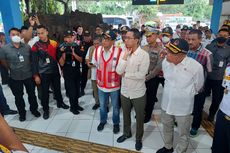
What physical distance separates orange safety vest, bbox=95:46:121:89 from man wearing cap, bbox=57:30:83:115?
0.77 metres

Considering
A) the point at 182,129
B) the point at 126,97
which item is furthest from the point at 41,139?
the point at 182,129

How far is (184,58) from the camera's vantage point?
2.16 meters

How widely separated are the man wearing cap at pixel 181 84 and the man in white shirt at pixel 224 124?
0.35 meters

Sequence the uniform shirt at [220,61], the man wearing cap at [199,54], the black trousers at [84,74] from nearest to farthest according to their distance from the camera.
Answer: the man wearing cap at [199,54] < the uniform shirt at [220,61] < the black trousers at [84,74]

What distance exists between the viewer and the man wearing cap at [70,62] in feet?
11.2

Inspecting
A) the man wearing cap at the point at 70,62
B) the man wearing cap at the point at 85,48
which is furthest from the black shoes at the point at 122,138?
the man wearing cap at the point at 85,48

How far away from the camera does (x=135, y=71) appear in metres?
2.43

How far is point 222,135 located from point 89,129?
1.95 meters

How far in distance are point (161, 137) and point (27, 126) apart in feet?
7.01

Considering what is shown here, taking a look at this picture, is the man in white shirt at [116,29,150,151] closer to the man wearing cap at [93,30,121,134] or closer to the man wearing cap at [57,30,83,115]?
the man wearing cap at [93,30,121,134]

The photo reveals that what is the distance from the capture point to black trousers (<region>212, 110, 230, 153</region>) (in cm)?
184

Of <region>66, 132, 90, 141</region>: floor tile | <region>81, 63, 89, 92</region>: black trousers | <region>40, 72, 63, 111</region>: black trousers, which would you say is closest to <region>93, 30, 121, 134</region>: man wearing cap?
<region>66, 132, 90, 141</region>: floor tile

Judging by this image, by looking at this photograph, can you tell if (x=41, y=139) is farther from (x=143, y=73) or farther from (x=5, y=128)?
(x=5, y=128)

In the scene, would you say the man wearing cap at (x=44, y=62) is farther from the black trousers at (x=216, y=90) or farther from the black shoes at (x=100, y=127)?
the black trousers at (x=216, y=90)
